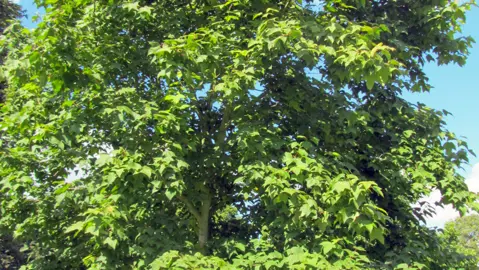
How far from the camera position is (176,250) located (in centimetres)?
413

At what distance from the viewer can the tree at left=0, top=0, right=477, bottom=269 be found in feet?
13.1

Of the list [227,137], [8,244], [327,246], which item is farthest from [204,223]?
[8,244]

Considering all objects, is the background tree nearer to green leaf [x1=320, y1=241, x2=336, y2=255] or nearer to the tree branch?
the tree branch

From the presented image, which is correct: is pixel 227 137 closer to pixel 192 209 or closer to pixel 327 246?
pixel 192 209

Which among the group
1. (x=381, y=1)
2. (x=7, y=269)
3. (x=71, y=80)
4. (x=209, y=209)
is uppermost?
(x=7, y=269)

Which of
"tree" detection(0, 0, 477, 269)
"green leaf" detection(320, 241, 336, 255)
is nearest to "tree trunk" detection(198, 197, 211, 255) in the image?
"tree" detection(0, 0, 477, 269)

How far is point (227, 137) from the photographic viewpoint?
5168mm

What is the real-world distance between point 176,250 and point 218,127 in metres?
1.76

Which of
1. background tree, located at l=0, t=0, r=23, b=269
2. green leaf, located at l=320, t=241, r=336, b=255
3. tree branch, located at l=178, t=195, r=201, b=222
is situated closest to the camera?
green leaf, located at l=320, t=241, r=336, b=255

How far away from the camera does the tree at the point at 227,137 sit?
400 centimetres

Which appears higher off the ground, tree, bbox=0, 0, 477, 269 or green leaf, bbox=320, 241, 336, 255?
tree, bbox=0, 0, 477, 269

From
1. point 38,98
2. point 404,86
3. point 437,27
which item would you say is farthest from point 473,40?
point 38,98

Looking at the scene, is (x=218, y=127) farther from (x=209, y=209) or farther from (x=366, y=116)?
(x=366, y=116)

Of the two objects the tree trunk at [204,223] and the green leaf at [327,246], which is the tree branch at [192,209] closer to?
the tree trunk at [204,223]
